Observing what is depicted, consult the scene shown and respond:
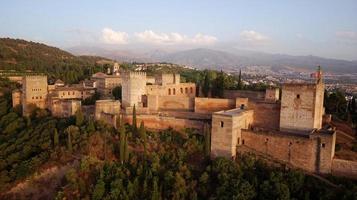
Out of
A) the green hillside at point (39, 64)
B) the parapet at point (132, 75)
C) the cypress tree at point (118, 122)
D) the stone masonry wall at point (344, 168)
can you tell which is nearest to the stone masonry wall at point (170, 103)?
the parapet at point (132, 75)

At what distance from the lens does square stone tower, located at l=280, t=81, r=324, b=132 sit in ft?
73.3

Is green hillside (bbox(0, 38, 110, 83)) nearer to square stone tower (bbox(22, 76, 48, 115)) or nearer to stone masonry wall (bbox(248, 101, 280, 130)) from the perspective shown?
square stone tower (bbox(22, 76, 48, 115))

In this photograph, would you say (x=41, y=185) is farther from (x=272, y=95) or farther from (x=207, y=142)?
(x=272, y=95)

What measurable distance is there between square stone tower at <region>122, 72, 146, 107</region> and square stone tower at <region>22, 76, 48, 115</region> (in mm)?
8869

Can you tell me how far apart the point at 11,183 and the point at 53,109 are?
8.87 metres

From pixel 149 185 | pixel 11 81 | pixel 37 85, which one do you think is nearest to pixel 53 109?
pixel 37 85

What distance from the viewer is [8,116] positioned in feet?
115

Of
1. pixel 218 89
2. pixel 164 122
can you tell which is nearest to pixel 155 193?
pixel 164 122

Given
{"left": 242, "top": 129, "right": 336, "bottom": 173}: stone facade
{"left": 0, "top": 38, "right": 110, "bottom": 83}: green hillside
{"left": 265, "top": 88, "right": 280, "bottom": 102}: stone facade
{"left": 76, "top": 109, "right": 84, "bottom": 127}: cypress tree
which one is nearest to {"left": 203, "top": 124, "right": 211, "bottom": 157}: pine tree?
{"left": 242, "top": 129, "right": 336, "bottom": 173}: stone facade

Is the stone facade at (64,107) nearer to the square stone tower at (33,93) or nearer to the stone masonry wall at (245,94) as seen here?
the square stone tower at (33,93)

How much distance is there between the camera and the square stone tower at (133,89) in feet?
99.7

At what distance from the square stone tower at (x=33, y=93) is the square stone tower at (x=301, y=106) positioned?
2192 centimetres

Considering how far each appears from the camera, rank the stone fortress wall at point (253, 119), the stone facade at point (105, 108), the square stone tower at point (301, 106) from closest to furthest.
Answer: the stone fortress wall at point (253, 119) < the square stone tower at point (301, 106) < the stone facade at point (105, 108)

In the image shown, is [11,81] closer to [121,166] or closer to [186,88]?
[186,88]
